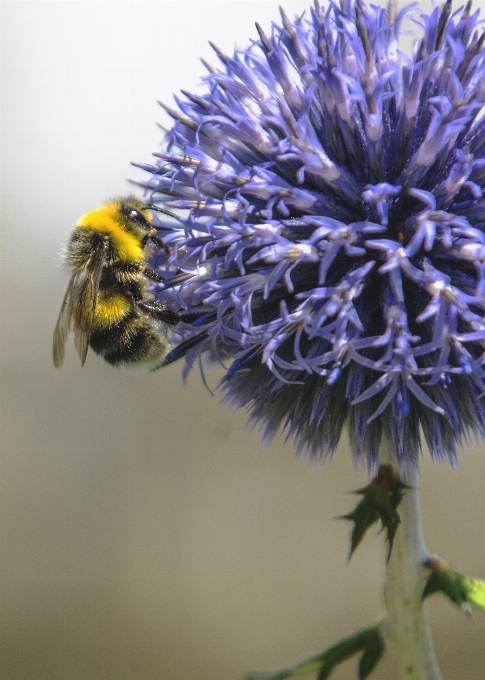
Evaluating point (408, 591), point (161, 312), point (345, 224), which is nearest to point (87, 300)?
point (161, 312)

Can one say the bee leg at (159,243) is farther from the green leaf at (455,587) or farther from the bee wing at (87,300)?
the green leaf at (455,587)

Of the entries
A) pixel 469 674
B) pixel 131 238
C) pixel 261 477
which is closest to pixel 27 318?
pixel 261 477

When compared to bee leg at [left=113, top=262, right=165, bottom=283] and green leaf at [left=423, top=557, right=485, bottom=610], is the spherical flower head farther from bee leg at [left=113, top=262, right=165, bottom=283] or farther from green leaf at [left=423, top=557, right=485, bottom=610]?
green leaf at [left=423, top=557, right=485, bottom=610]

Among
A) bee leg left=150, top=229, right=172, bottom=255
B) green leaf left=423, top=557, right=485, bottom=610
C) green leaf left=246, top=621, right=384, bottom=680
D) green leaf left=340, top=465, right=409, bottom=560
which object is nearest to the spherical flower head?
bee leg left=150, top=229, right=172, bottom=255

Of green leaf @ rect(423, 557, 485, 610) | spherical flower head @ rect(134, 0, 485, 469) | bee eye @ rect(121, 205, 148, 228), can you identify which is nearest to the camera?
spherical flower head @ rect(134, 0, 485, 469)

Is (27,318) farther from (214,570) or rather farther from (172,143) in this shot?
(172,143)

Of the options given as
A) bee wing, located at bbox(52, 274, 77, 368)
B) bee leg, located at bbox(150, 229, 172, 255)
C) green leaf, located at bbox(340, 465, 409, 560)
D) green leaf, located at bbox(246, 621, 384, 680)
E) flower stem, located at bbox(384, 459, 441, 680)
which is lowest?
green leaf, located at bbox(246, 621, 384, 680)

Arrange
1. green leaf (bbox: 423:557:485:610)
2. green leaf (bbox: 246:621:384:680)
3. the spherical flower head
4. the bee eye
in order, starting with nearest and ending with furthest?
the spherical flower head < green leaf (bbox: 423:557:485:610) < green leaf (bbox: 246:621:384:680) < the bee eye
